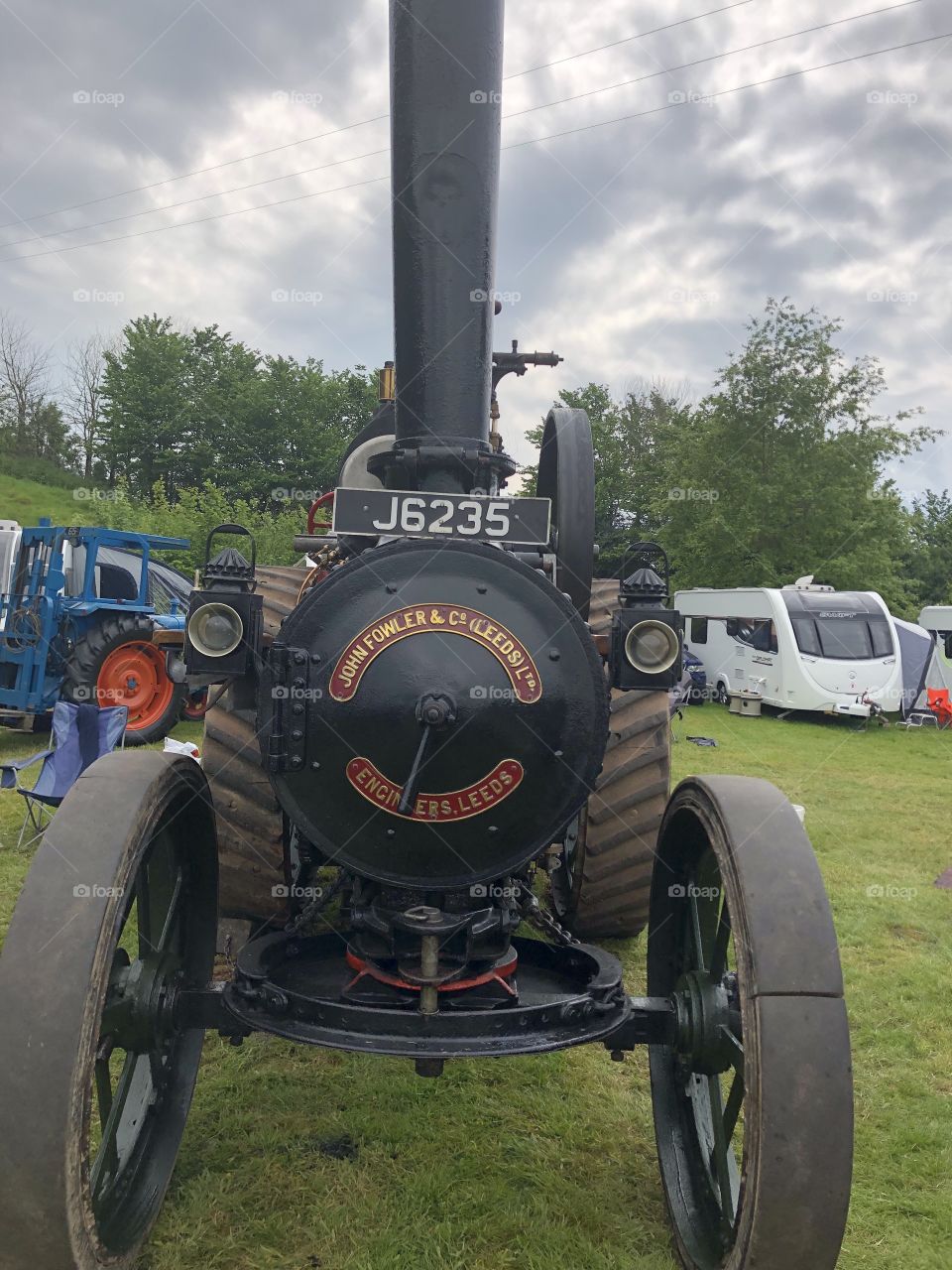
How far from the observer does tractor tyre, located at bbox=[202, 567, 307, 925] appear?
3316 mm

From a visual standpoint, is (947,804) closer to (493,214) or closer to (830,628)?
(830,628)

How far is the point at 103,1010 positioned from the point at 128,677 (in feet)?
27.0

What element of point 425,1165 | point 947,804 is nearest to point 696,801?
point 425,1165

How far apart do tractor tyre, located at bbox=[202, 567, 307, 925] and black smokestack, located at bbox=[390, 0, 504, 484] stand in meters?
1.10

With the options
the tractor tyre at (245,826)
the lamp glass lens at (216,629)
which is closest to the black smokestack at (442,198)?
the lamp glass lens at (216,629)

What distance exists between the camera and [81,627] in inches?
372

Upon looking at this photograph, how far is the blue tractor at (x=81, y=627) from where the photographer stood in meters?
9.02

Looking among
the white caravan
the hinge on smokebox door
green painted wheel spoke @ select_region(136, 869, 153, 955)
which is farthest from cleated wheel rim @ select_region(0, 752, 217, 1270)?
the white caravan

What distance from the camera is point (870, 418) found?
64.9ft

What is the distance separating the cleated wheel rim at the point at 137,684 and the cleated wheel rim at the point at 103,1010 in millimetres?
7184

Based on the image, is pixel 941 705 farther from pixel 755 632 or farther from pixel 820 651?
pixel 755 632

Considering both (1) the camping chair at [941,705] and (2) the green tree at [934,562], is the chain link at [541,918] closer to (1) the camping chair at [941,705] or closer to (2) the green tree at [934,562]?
(1) the camping chair at [941,705]

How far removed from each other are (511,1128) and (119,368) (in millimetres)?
36033

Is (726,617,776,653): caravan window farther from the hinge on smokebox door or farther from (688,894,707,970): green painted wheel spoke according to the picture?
the hinge on smokebox door
